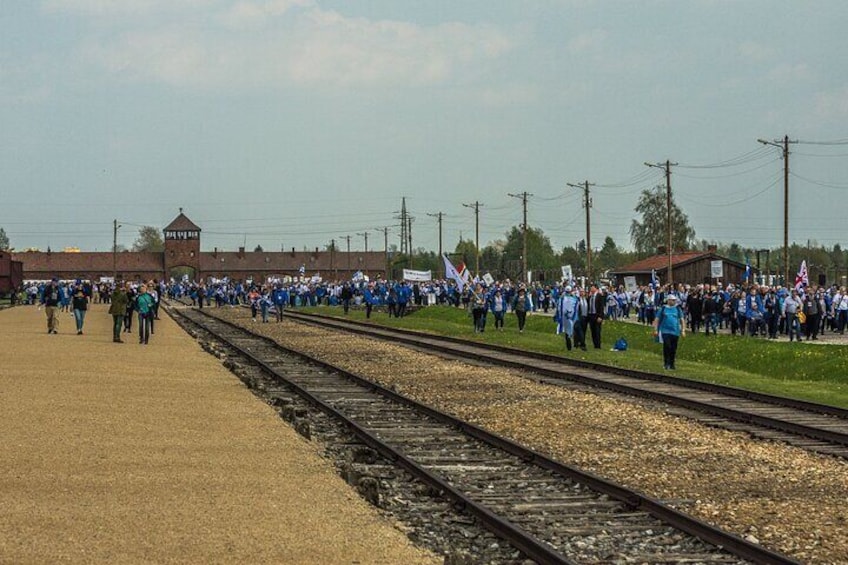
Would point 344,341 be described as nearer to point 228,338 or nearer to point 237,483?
point 228,338

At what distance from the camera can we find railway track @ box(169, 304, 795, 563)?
9.55 metres

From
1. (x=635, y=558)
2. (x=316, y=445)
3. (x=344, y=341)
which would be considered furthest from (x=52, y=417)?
(x=344, y=341)

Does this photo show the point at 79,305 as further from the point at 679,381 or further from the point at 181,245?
the point at 181,245

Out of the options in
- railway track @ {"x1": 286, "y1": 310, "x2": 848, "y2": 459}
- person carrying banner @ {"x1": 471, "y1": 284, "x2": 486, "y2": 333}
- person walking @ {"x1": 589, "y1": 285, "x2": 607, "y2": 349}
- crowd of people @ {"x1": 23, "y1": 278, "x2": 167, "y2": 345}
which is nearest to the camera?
railway track @ {"x1": 286, "y1": 310, "x2": 848, "y2": 459}

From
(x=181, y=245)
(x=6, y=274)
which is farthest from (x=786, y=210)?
(x=181, y=245)

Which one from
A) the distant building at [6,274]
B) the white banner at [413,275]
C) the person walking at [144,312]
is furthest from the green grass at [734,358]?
the distant building at [6,274]

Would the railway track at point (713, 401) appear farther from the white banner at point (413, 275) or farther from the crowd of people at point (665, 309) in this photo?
the white banner at point (413, 275)

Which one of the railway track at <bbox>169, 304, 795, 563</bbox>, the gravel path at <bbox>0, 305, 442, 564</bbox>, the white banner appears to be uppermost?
the white banner

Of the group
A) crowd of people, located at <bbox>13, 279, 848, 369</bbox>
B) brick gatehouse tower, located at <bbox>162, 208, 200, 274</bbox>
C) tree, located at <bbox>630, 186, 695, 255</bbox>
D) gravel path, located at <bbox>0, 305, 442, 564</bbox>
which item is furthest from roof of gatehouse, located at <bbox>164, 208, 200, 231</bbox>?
gravel path, located at <bbox>0, 305, 442, 564</bbox>

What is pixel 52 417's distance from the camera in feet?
58.1

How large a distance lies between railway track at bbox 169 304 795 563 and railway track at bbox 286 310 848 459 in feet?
12.7

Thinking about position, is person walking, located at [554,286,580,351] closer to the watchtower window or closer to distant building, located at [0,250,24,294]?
distant building, located at [0,250,24,294]

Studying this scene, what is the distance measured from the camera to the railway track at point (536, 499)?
9.55m

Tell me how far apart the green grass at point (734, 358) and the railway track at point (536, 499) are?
312 inches
